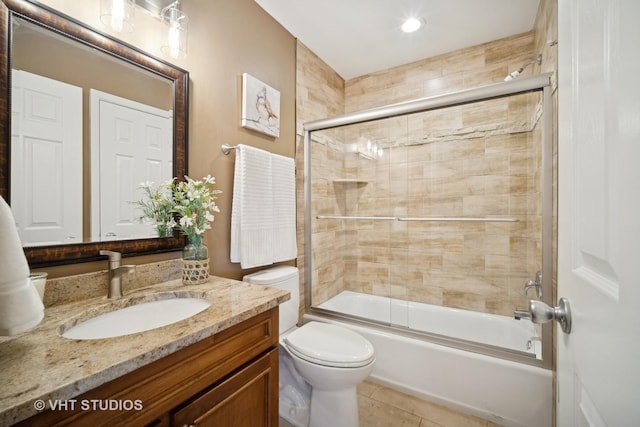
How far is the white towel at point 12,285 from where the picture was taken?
0.53 m

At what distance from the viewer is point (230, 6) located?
5.19 ft

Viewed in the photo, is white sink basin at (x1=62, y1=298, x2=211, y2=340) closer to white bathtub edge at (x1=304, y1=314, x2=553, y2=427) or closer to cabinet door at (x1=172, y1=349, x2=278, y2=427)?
cabinet door at (x1=172, y1=349, x2=278, y2=427)

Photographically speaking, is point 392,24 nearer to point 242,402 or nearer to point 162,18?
point 162,18

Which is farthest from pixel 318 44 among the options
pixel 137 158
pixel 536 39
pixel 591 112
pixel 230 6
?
pixel 591 112

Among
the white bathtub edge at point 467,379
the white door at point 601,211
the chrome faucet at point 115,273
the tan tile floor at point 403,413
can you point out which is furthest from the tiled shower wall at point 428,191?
the white door at point 601,211

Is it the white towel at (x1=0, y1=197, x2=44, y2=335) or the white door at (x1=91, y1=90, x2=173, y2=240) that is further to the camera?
the white door at (x1=91, y1=90, x2=173, y2=240)

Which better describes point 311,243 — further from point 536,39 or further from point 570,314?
point 536,39

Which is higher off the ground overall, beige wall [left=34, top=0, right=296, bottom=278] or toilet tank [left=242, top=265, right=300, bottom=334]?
beige wall [left=34, top=0, right=296, bottom=278]

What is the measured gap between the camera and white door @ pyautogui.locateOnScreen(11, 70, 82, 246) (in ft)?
2.82

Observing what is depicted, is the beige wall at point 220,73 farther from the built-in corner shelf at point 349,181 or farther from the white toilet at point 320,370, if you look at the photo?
the built-in corner shelf at point 349,181

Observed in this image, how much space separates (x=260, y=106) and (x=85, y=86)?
0.92 metres

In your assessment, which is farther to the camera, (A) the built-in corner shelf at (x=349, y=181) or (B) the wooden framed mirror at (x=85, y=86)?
(A) the built-in corner shelf at (x=349, y=181)

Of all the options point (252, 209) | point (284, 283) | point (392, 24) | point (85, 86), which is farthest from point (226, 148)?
point (392, 24)

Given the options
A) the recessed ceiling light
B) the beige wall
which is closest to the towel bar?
the beige wall
